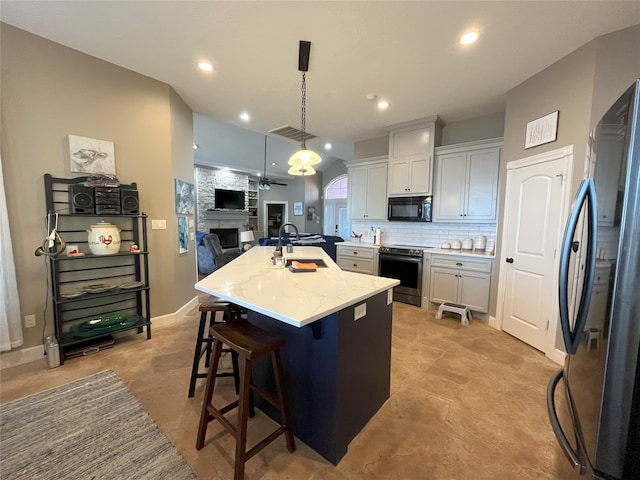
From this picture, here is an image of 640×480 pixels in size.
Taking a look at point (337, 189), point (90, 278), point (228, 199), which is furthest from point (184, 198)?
point (337, 189)

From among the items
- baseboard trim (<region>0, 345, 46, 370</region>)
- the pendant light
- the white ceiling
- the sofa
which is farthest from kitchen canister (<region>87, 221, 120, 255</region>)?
the sofa

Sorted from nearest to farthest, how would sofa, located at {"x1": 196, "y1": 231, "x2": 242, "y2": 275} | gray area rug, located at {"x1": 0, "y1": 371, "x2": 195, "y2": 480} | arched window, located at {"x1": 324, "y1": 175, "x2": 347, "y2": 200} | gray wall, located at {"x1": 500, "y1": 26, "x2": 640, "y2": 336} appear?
gray area rug, located at {"x1": 0, "y1": 371, "x2": 195, "y2": 480}
gray wall, located at {"x1": 500, "y1": 26, "x2": 640, "y2": 336}
sofa, located at {"x1": 196, "y1": 231, "x2": 242, "y2": 275}
arched window, located at {"x1": 324, "y1": 175, "x2": 347, "y2": 200}

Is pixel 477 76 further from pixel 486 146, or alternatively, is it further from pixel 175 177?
pixel 175 177

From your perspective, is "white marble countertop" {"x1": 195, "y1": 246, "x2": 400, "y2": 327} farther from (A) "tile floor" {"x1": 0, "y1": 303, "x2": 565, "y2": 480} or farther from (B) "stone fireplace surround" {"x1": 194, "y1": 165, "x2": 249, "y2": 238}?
(B) "stone fireplace surround" {"x1": 194, "y1": 165, "x2": 249, "y2": 238}

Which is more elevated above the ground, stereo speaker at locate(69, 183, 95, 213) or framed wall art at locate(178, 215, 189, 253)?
stereo speaker at locate(69, 183, 95, 213)

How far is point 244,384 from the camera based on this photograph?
1.26 meters

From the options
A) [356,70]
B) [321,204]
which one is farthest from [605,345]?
[321,204]

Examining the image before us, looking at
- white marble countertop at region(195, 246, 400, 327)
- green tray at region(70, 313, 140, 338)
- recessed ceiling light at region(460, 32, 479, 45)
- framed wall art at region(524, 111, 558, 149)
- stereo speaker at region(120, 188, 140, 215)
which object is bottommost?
green tray at region(70, 313, 140, 338)

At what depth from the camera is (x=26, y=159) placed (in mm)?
2232

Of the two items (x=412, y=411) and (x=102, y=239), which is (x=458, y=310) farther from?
(x=102, y=239)

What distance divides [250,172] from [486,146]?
7.53 metres

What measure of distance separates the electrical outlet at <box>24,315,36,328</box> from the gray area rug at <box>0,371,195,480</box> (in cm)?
78

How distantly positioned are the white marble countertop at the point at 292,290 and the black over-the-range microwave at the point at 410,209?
98.8 inches

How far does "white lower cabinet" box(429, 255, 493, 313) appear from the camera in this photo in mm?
3326
